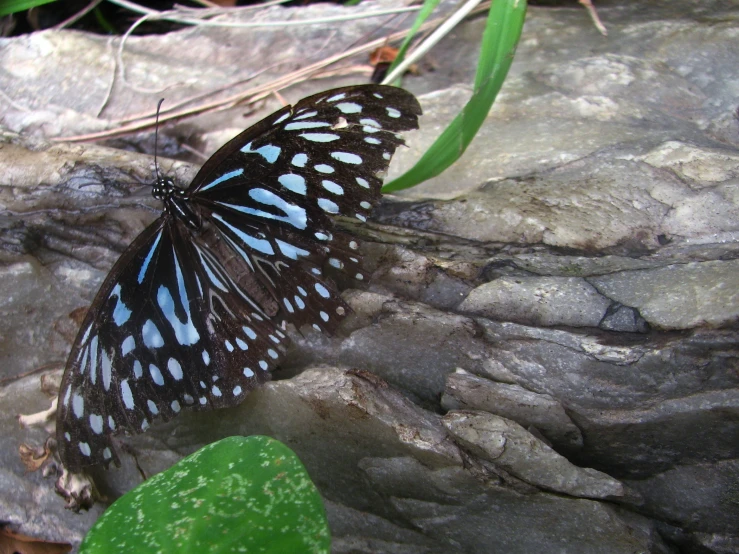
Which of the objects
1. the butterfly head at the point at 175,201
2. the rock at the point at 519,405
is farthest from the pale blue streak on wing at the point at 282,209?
the rock at the point at 519,405

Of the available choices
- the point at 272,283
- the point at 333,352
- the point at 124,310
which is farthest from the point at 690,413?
the point at 124,310

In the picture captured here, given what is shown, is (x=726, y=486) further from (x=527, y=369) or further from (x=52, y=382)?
(x=52, y=382)

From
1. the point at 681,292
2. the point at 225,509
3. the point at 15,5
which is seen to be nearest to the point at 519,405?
the point at 681,292

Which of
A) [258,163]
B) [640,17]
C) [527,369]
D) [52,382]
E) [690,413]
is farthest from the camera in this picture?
[640,17]

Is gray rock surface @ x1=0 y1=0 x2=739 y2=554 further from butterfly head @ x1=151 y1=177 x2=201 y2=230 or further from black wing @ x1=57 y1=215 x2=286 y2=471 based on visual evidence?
butterfly head @ x1=151 y1=177 x2=201 y2=230

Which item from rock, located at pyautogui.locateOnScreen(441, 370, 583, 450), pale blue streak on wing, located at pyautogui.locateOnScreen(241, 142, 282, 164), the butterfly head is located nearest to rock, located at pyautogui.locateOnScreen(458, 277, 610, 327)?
rock, located at pyautogui.locateOnScreen(441, 370, 583, 450)

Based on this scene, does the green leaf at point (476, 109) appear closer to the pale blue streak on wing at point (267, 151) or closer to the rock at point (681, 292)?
the pale blue streak on wing at point (267, 151)

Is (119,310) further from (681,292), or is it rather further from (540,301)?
(681,292)
